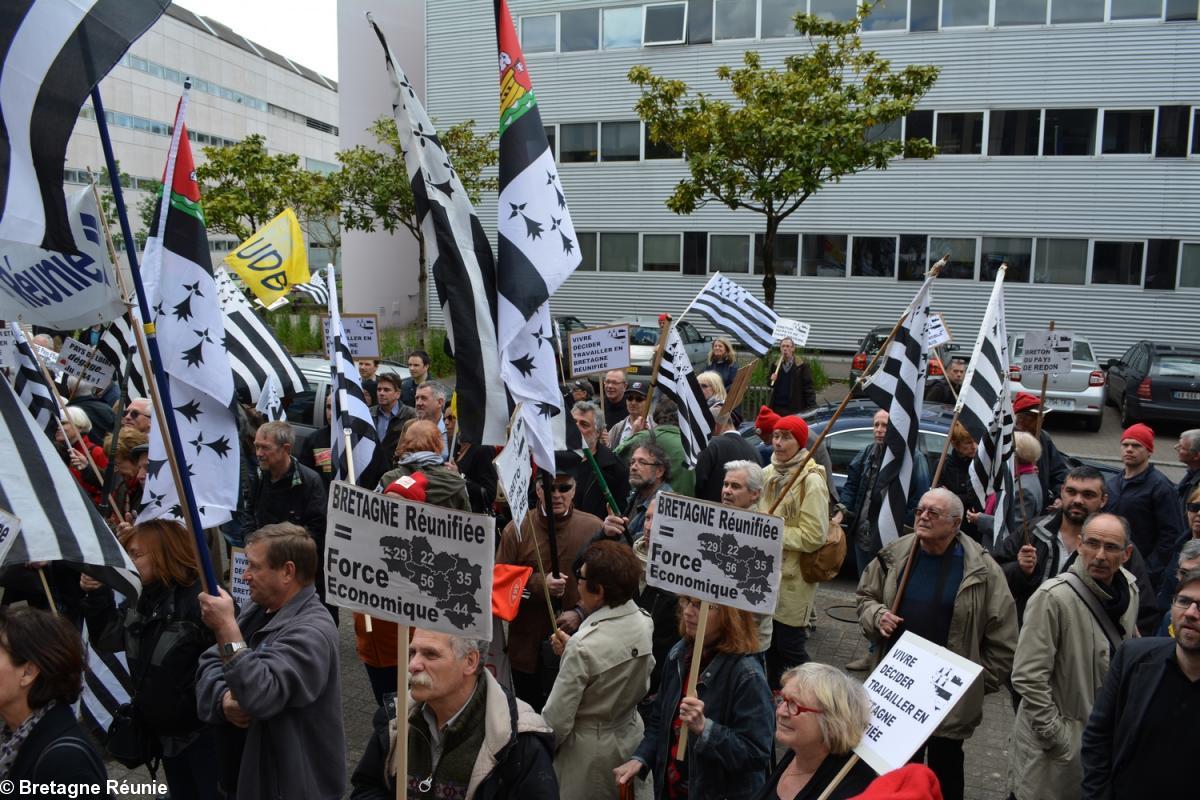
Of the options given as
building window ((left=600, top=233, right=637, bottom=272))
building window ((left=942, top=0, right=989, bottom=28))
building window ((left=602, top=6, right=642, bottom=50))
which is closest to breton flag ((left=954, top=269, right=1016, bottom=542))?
building window ((left=942, top=0, right=989, bottom=28))

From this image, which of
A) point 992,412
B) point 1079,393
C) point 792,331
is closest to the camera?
point 992,412

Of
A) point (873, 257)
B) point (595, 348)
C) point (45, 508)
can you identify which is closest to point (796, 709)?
point (45, 508)

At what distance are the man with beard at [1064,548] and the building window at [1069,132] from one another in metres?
Answer: 23.0

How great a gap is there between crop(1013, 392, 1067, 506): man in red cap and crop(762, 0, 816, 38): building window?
68.9ft

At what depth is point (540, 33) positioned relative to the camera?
30.4 meters

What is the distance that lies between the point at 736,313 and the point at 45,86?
27.5 ft

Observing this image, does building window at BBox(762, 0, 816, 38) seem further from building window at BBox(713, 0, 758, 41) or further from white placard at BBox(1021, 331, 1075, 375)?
white placard at BBox(1021, 331, 1075, 375)

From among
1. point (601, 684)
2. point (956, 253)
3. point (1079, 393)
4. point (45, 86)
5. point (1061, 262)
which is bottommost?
point (1079, 393)

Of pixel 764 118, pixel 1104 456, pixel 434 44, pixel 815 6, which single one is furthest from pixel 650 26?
pixel 1104 456

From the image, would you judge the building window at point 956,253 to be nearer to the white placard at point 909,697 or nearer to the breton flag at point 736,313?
the breton flag at point 736,313

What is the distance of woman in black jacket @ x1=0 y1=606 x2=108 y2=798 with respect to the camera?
3166 mm

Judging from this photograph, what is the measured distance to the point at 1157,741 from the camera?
3811 millimetres

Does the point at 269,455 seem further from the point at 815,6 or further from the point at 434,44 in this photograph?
the point at 434,44

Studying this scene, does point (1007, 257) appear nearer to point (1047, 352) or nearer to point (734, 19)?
point (734, 19)
